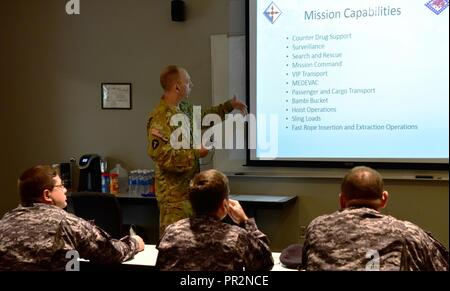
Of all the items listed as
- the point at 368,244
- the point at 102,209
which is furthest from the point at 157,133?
the point at 368,244

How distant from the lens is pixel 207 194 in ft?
6.61

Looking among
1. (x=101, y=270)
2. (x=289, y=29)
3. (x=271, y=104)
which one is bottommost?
(x=101, y=270)

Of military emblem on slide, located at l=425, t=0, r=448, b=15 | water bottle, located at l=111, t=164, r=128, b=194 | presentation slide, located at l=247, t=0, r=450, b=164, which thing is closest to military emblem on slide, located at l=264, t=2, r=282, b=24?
presentation slide, located at l=247, t=0, r=450, b=164

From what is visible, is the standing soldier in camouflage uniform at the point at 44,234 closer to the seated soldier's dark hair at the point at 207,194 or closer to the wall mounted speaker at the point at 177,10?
the seated soldier's dark hair at the point at 207,194

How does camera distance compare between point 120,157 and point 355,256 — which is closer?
point 355,256

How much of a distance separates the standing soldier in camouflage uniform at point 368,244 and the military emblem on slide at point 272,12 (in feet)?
7.65

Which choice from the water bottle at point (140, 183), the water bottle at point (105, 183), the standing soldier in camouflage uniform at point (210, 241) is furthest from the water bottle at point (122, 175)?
the standing soldier in camouflage uniform at point (210, 241)

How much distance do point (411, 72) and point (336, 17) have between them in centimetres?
65

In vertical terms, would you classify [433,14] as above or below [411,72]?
above

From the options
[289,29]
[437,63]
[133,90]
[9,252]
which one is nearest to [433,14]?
[437,63]

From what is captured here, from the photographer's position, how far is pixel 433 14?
3.70 meters

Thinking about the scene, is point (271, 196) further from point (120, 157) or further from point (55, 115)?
point (55, 115)

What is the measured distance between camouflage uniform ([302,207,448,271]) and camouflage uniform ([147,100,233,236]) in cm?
145

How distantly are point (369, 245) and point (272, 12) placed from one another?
2.59 metres
